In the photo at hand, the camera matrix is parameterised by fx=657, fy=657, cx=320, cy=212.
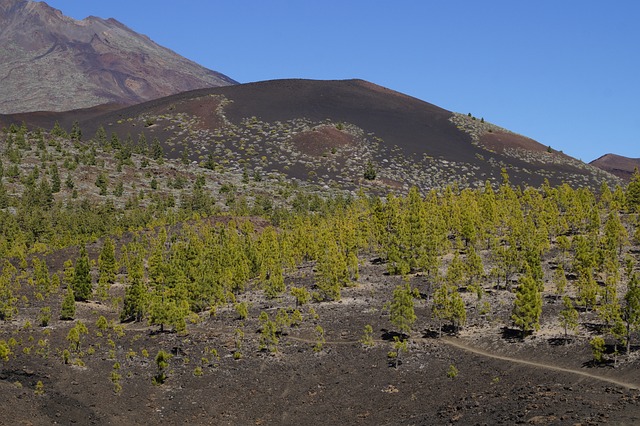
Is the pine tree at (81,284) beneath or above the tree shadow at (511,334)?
beneath

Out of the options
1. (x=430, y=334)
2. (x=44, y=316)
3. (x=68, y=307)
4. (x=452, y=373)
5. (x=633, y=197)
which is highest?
(x=633, y=197)

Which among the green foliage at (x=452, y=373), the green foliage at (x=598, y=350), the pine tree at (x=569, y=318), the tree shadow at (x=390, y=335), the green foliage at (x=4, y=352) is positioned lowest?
the green foliage at (x=4, y=352)

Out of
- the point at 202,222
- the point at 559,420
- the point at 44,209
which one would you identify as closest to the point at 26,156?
the point at 44,209

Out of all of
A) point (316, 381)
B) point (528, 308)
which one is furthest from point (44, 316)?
point (528, 308)

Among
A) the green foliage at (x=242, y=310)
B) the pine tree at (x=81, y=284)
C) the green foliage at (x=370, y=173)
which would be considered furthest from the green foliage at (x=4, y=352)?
the green foliage at (x=370, y=173)

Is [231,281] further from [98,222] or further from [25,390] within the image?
[98,222]

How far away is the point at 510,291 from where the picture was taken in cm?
6988

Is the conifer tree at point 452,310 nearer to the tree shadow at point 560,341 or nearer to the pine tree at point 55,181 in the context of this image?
the tree shadow at point 560,341

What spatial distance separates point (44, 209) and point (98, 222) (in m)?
14.7

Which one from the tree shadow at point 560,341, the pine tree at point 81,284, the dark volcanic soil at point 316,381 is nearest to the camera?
the dark volcanic soil at point 316,381

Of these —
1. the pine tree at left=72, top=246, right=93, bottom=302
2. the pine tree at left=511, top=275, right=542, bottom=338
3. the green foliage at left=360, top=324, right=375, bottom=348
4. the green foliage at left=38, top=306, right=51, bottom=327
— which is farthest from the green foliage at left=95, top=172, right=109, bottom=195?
the pine tree at left=511, top=275, right=542, bottom=338

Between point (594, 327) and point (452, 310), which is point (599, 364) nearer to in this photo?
point (594, 327)

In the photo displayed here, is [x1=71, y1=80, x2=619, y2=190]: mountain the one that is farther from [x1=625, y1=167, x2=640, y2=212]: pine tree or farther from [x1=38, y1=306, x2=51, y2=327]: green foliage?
[x1=38, y1=306, x2=51, y2=327]: green foliage

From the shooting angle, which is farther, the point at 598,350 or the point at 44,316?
the point at 44,316
